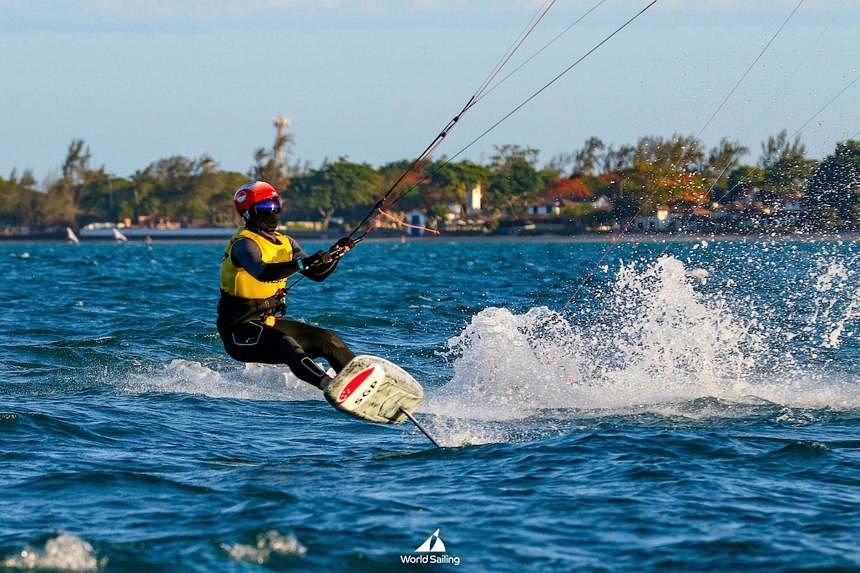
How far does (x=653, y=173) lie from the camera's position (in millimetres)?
20062

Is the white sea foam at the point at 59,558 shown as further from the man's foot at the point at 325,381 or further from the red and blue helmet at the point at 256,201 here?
the red and blue helmet at the point at 256,201

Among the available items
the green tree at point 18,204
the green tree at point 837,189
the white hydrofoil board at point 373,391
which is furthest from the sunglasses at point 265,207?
the green tree at point 18,204

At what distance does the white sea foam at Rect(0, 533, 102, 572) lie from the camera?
19.0ft

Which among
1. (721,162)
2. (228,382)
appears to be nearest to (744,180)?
(721,162)

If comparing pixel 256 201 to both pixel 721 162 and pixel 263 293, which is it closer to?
pixel 263 293

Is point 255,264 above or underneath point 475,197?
underneath

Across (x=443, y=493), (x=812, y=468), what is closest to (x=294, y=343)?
(x=443, y=493)

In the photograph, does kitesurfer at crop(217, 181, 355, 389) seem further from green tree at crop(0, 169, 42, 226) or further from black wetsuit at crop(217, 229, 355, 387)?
green tree at crop(0, 169, 42, 226)

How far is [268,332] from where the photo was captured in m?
8.68

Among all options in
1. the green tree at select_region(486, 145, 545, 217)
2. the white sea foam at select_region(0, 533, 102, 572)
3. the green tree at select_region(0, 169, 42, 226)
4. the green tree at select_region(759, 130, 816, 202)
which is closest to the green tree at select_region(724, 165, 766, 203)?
the green tree at select_region(759, 130, 816, 202)

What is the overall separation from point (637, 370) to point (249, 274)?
421cm

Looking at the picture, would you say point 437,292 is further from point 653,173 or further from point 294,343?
point 294,343

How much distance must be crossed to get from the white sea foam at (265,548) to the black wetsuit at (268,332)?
2352 millimetres

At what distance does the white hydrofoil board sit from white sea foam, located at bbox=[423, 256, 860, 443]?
1.37ft
